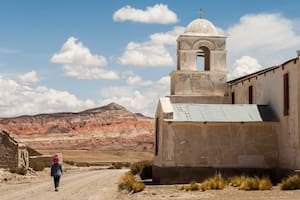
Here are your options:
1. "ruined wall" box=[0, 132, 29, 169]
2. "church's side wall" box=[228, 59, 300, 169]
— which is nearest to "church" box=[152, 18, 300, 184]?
"church's side wall" box=[228, 59, 300, 169]

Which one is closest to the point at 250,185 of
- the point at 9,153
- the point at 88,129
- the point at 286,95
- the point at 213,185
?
the point at 213,185

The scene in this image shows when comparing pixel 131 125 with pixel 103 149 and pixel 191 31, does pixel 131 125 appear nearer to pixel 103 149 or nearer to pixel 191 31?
pixel 103 149

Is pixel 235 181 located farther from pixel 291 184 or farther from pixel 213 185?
pixel 291 184

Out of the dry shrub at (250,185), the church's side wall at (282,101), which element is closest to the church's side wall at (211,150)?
the church's side wall at (282,101)

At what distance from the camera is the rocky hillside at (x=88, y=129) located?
362ft

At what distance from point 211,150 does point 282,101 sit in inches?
146

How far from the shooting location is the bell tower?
32844 millimetres

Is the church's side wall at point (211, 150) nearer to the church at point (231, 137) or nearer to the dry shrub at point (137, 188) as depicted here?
the church at point (231, 137)

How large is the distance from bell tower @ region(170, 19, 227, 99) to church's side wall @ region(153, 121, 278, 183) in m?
7.96

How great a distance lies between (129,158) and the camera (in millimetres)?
84875

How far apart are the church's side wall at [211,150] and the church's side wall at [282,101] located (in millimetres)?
707

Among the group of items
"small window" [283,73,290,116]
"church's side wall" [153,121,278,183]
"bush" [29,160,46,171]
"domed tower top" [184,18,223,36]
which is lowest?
"bush" [29,160,46,171]

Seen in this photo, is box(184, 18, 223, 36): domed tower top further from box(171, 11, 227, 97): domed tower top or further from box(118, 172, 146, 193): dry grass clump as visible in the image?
box(118, 172, 146, 193): dry grass clump

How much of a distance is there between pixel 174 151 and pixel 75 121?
100837mm
